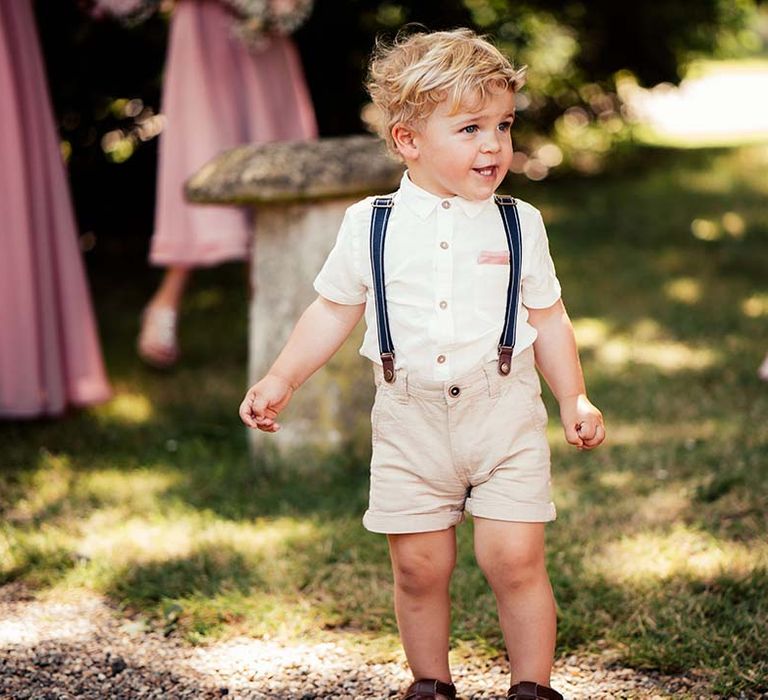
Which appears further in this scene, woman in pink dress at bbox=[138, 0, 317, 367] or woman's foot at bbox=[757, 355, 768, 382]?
woman in pink dress at bbox=[138, 0, 317, 367]

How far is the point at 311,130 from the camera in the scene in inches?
207

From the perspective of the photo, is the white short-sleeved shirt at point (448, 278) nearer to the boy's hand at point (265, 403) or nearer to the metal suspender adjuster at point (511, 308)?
the metal suspender adjuster at point (511, 308)

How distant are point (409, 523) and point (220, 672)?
2.10ft

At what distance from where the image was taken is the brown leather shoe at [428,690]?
2562 mm

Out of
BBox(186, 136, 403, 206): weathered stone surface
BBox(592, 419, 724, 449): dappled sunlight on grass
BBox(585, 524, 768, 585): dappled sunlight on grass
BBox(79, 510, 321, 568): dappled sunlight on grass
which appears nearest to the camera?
BBox(585, 524, 768, 585): dappled sunlight on grass

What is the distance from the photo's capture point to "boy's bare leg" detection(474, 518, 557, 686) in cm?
247

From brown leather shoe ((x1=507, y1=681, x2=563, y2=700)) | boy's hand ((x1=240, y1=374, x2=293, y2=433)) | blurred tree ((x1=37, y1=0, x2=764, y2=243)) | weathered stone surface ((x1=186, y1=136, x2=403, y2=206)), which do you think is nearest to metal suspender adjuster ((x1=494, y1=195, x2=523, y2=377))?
boy's hand ((x1=240, y1=374, x2=293, y2=433))

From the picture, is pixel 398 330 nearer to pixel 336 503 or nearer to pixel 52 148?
pixel 336 503

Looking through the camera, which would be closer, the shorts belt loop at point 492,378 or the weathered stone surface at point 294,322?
the shorts belt loop at point 492,378

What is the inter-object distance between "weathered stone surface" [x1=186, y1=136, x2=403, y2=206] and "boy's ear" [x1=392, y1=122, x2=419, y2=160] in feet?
4.00

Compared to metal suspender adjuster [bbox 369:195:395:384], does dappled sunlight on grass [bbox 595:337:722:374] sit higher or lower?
lower

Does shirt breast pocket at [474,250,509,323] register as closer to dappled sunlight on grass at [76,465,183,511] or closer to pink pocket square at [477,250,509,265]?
pink pocket square at [477,250,509,265]

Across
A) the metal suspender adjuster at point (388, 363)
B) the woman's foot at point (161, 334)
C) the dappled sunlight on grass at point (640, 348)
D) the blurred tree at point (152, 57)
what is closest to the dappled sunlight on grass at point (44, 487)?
the woman's foot at point (161, 334)

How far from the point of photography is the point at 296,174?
3.75 meters
